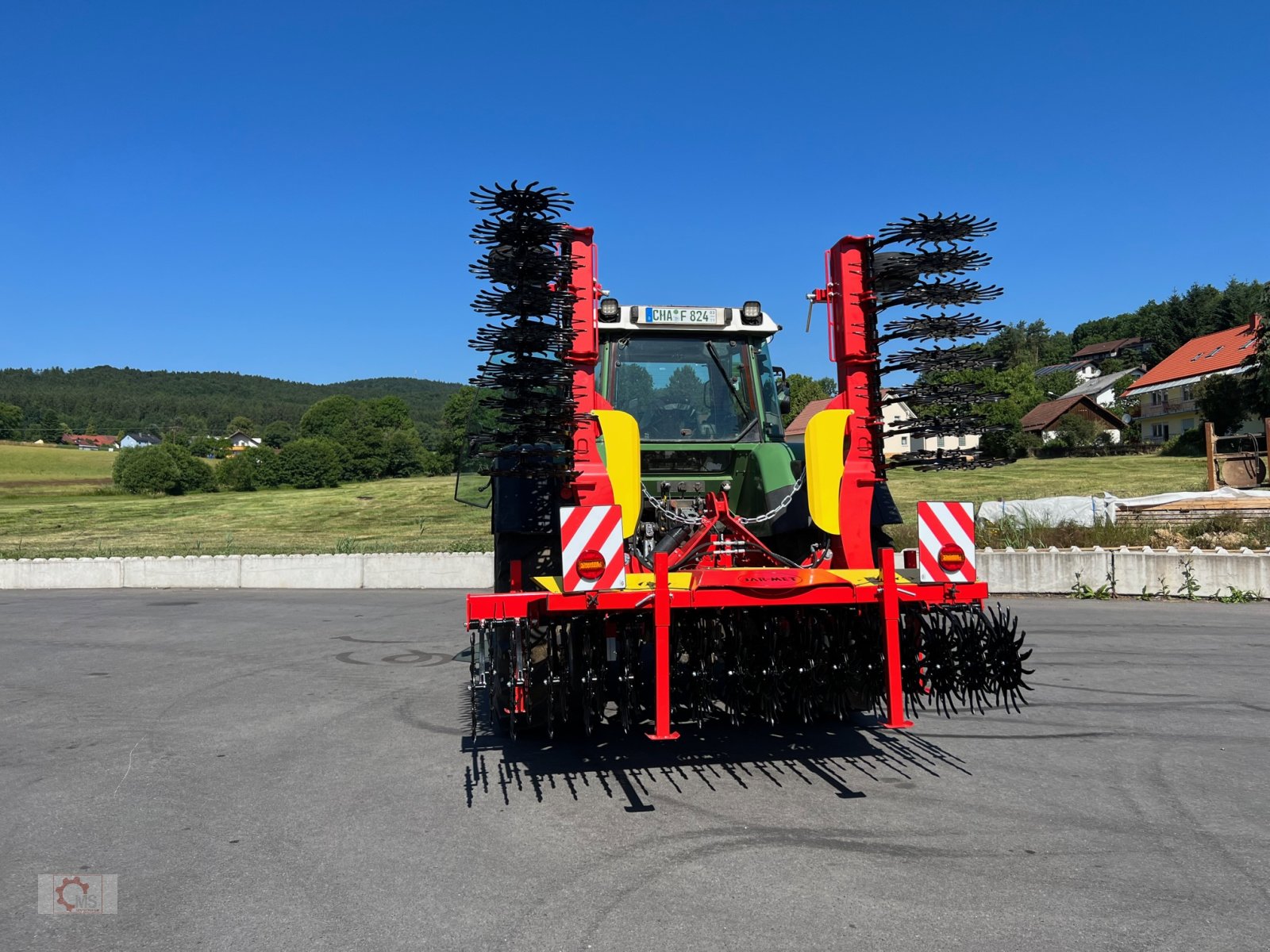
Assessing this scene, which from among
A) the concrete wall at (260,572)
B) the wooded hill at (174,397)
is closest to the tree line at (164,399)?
the wooded hill at (174,397)

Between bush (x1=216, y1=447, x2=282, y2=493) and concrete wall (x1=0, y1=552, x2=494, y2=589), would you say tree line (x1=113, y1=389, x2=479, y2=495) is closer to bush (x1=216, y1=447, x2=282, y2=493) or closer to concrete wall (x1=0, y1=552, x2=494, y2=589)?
bush (x1=216, y1=447, x2=282, y2=493)

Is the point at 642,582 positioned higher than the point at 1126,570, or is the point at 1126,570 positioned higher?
the point at 642,582

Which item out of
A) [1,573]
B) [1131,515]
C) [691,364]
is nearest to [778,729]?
[691,364]

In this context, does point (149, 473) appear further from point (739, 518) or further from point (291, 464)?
point (739, 518)

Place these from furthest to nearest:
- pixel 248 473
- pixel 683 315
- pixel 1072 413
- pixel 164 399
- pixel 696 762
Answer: pixel 164 399 → pixel 1072 413 → pixel 248 473 → pixel 683 315 → pixel 696 762

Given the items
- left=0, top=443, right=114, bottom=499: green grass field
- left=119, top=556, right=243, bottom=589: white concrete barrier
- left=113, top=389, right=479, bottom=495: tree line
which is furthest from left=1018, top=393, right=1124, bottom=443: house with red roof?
left=119, top=556, right=243, bottom=589: white concrete barrier

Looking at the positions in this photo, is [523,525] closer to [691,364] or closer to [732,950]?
[691,364]

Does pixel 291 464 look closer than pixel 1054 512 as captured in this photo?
No

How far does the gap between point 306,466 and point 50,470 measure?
22.1m

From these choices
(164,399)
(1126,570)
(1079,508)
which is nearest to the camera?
(1126,570)

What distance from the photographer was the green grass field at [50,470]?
1857 inches

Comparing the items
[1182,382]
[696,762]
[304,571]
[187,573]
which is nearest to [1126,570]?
[696,762]

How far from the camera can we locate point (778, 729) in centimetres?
695

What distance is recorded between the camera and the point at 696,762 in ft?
20.3
